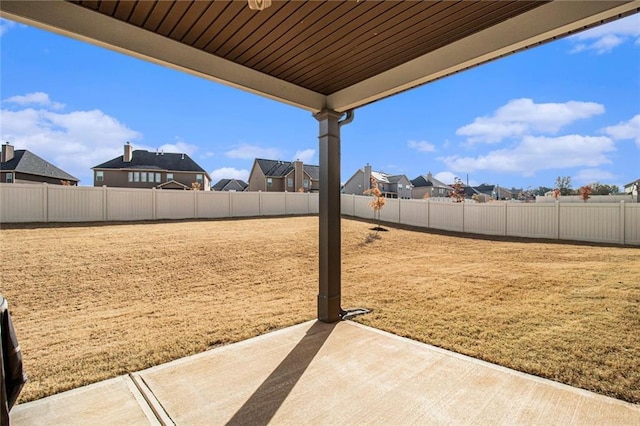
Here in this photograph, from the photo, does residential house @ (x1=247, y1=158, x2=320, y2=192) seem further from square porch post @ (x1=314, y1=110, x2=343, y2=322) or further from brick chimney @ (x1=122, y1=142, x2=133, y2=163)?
square porch post @ (x1=314, y1=110, x2=343, y2=322)

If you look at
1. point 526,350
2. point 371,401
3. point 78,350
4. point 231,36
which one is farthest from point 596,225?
point 78,350

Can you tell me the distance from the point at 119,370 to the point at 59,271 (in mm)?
4698

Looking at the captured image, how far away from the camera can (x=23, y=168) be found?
21.8 meters

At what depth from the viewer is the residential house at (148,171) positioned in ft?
87.9

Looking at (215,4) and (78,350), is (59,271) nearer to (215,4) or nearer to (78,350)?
(78,350)

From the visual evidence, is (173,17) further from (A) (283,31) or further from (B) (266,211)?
(B) (266,211)

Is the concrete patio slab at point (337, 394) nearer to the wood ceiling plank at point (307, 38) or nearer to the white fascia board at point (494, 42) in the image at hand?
the white fascia board at point (494, 42)

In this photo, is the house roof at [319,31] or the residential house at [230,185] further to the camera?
the residential house at [230,185]

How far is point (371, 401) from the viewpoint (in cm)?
224

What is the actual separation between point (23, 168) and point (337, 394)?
2902 centimetres

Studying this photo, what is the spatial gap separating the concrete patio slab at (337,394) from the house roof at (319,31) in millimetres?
2662

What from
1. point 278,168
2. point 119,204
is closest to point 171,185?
point 278,168

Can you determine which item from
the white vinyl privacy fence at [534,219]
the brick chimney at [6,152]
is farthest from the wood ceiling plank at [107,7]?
the brick chimney at [6,152]

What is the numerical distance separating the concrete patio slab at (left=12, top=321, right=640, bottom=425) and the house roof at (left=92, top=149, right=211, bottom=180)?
29.0 m
